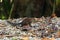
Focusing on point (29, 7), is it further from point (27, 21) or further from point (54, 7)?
point (27, 21)

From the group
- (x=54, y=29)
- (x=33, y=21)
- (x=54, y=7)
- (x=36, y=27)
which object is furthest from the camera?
(x=54, y=7)

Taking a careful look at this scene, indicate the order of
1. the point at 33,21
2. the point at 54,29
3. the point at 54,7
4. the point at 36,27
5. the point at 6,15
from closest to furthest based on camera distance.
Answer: the point at 54,29, the point at 36,27, the point at 33,21, the point at 54,7, the point at 6,15

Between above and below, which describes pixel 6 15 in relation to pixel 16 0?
below

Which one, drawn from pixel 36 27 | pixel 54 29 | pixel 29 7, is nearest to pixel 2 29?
pixel 36 27

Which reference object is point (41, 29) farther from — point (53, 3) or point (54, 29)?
point (53, 3)

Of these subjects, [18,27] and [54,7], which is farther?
[54,7]

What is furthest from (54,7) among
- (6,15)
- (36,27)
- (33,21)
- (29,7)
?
(36,27)
